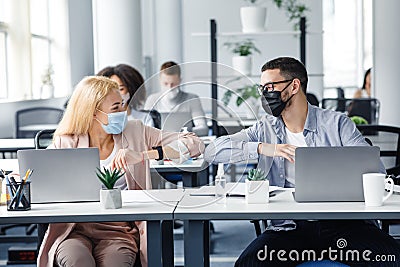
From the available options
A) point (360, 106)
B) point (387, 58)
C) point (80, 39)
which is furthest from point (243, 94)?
point (80, 39)

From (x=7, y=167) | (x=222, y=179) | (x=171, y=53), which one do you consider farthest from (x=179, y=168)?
(x=171, y=53)

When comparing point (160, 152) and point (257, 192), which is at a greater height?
point (160, 152)

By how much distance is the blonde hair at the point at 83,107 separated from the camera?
2.90 meters

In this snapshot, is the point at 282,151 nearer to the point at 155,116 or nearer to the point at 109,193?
the point at 155,116

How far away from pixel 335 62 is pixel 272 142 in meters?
8.96

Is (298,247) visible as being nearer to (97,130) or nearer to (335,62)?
(97,130)

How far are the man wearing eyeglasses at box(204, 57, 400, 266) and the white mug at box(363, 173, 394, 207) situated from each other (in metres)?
0.21

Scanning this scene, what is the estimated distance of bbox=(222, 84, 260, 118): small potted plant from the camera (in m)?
2.47

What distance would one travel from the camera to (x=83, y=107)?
290 centimetres

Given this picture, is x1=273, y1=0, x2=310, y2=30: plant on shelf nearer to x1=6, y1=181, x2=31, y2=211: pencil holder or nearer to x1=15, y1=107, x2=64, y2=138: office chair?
x1=15, y1=107, x2=64, y2=138: office chair

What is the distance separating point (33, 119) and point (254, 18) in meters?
2.40

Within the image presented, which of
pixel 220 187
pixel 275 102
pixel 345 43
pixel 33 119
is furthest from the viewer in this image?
pixel 345 43

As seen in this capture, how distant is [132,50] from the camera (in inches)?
268

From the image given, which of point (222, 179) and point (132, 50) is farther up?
point (132, 50)
